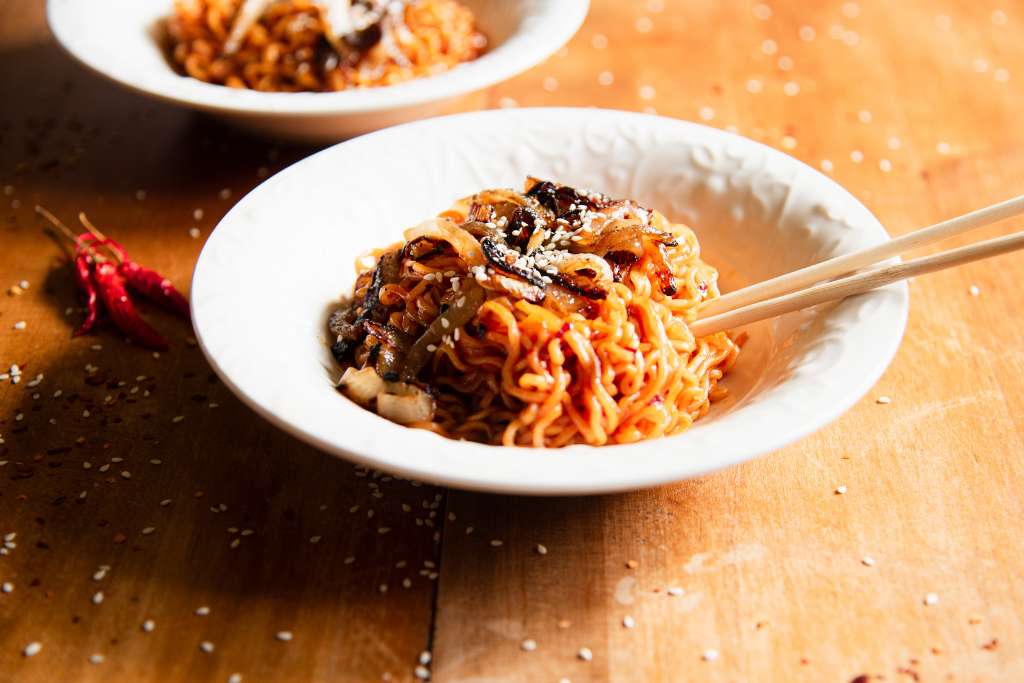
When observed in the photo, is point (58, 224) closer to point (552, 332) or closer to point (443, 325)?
point (443, 325)

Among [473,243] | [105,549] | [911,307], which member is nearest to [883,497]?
[911,307]

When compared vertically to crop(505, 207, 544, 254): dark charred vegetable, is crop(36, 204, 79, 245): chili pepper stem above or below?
below

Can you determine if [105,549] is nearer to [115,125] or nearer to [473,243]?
[473,243]

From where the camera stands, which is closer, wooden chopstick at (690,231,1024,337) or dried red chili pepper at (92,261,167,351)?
wooden chopstick at (690,231,1024,337)

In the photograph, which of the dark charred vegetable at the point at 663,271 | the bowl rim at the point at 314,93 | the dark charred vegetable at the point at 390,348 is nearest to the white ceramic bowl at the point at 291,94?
the bowl rim at the point at 314,93

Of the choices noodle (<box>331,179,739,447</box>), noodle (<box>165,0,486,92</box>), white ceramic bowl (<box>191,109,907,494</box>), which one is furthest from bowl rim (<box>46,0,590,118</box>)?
noodle (<box>331,179,739,447</box>)

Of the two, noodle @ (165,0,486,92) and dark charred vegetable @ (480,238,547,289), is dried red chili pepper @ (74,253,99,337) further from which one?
dark charred vegetable @ (480,238,547,289)
